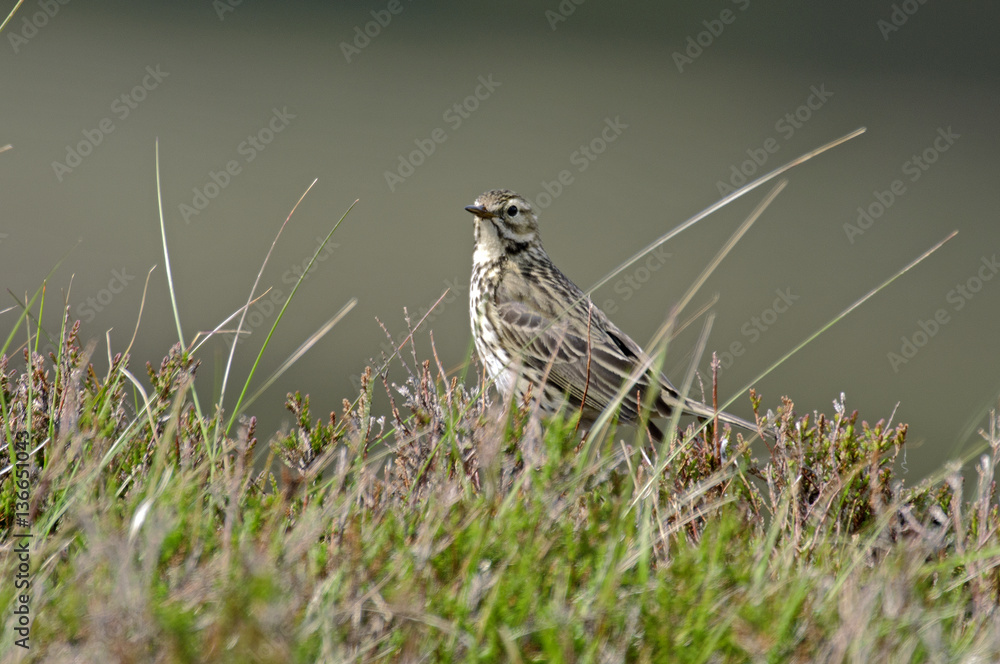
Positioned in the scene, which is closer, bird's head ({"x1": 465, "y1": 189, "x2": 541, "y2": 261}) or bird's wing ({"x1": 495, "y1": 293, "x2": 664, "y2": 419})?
bird's wing ({"x1": 495, "y1": 293, "x2": 664, "y2": 419})

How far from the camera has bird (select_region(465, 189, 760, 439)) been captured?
551 centimetres

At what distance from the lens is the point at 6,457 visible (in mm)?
3471

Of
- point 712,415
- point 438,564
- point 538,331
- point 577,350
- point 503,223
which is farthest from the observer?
point 503,223

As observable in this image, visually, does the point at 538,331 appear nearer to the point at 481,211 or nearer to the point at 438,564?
the point at 481,211

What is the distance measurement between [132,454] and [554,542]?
1515 mm

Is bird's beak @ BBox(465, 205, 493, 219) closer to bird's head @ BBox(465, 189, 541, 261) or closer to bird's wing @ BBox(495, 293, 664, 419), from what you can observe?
bird's head @ BBox(465, 189, 541, 261)

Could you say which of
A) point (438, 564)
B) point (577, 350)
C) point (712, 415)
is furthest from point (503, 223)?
point (438, 564)

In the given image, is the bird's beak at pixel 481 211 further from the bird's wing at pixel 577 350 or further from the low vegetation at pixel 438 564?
the low vegetation at pixel 438 564

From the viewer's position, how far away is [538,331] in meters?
5.41

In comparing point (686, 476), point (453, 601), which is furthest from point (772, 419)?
point (453, 601)

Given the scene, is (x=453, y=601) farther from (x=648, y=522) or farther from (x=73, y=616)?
(x=73, y=616)

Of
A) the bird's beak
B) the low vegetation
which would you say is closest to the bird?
the bird's beak

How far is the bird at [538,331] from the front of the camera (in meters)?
5.51

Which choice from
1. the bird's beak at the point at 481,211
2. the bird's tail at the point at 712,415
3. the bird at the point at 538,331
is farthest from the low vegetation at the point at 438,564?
the bird's beak at the point at 481,211
